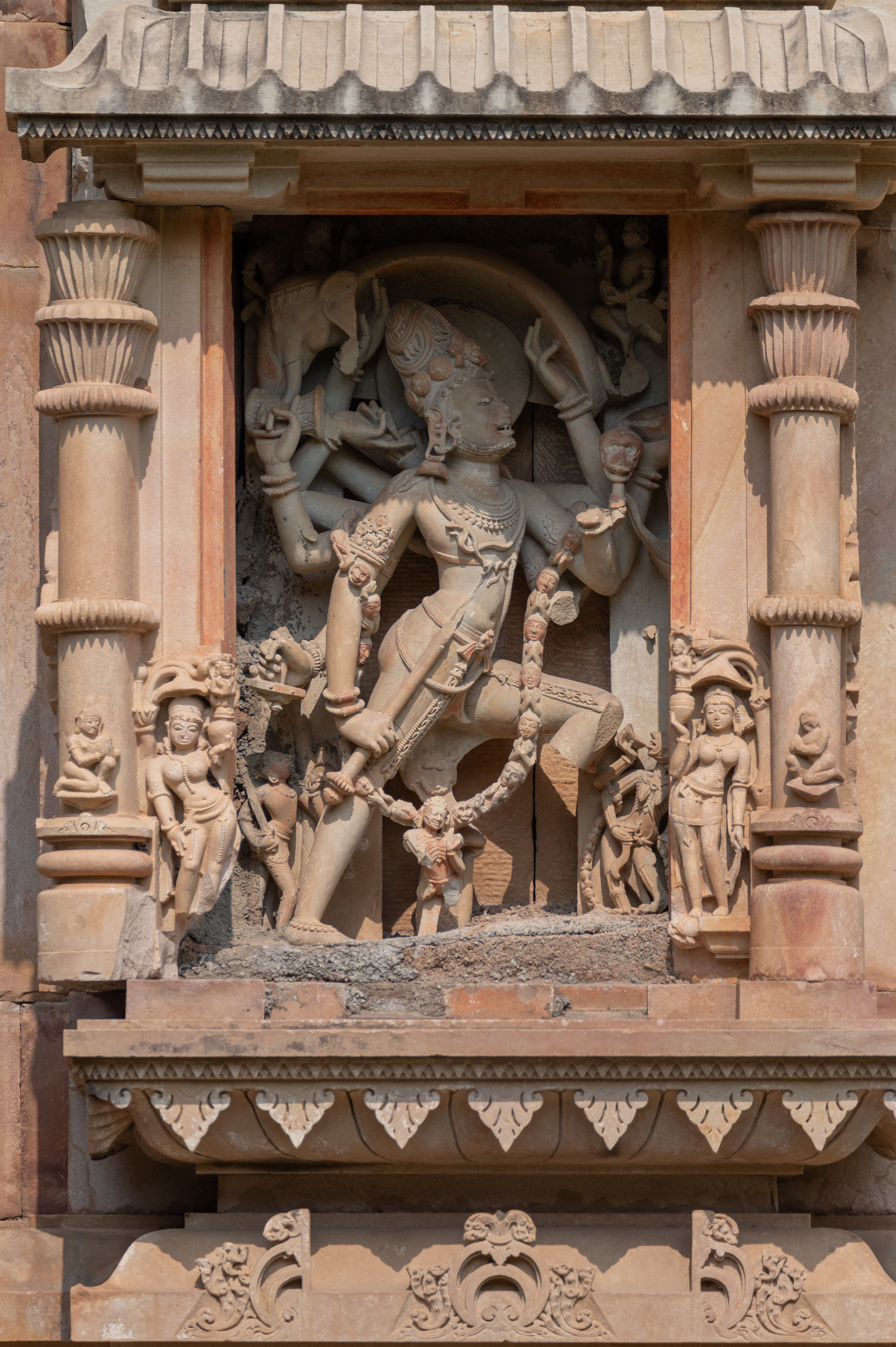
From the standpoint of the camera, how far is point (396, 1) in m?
9.41

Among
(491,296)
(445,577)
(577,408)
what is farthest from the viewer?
(491,296)

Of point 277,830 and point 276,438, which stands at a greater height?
point 276,438

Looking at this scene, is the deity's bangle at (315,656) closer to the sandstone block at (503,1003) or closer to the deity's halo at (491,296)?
the deity's halo at (491,296)

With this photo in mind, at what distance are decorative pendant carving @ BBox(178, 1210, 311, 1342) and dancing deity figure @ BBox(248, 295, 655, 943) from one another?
1.21 meters

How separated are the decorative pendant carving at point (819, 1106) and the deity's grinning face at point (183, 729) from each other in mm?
2414

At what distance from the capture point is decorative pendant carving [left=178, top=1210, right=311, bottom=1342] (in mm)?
8852

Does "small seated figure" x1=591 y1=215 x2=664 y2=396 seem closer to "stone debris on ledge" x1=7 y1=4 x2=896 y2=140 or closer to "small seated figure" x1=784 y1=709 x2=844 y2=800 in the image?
"stone debris on ledge" x1=7 y1=4 x2=896 y2=140

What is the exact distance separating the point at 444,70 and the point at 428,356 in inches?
54.8

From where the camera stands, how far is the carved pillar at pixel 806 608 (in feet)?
29.6

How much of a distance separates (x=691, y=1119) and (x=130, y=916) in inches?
80.0

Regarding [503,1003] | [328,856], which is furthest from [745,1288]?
[328,856]

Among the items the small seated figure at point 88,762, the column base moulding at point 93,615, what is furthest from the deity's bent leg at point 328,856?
the column base moulding at point 93,615

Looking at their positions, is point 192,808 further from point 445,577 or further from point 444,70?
point 444,70

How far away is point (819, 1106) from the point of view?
8.73 meters
